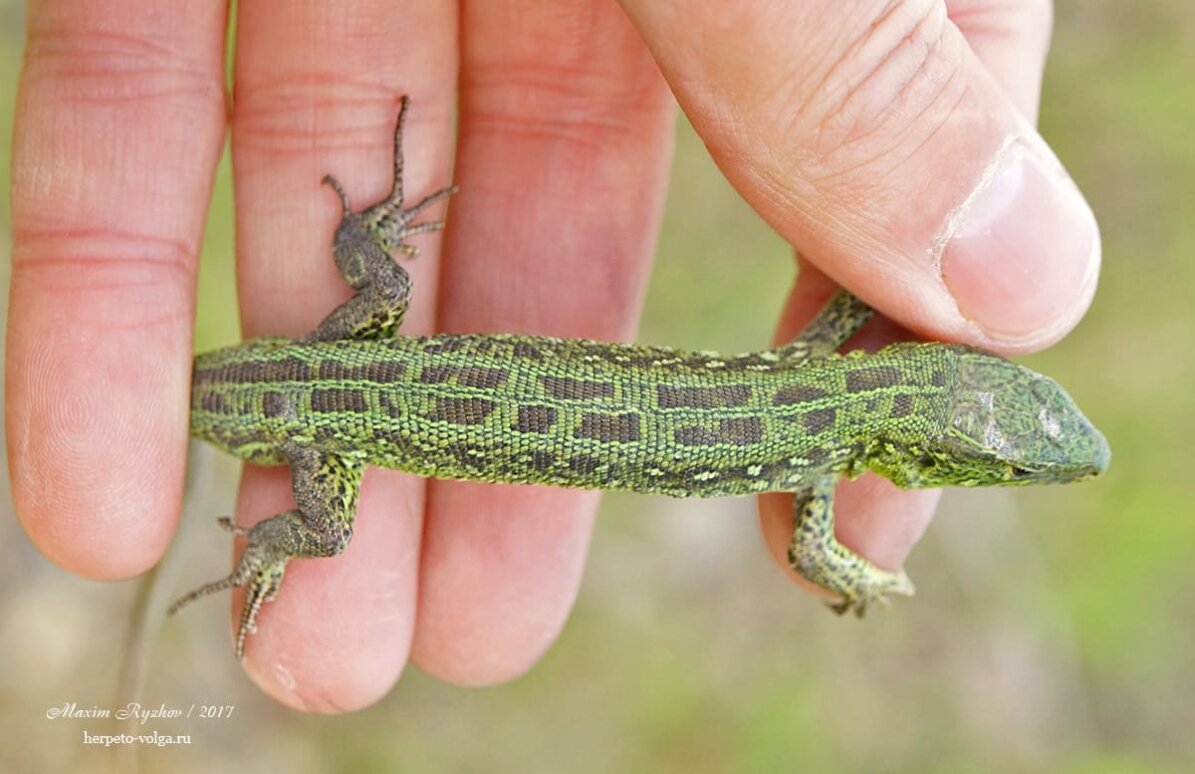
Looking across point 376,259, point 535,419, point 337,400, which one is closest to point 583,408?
point 535,419

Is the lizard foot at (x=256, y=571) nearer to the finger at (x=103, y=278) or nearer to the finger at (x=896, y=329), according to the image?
the finger at (x=103, y=278)

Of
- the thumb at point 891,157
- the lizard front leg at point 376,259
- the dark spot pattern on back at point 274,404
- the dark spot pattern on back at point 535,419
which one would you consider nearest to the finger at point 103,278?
the dark spot pattern on back at point 274,404

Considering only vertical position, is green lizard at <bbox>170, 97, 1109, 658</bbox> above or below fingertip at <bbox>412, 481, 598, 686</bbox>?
above

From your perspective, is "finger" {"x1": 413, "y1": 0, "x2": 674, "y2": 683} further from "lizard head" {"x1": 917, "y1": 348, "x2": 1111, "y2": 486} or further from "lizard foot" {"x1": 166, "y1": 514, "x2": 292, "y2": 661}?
"lizard head" {"x1": 917, "y1": 348, "x2": 1111, "y2": 486}

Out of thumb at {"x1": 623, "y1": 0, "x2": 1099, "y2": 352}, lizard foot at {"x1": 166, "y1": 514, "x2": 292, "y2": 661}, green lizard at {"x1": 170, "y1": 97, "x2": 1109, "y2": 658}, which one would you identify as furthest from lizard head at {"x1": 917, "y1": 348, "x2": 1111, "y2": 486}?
lizard foot at {"x1": 166, "y1": 514, "x2": 292, "y2": 661}

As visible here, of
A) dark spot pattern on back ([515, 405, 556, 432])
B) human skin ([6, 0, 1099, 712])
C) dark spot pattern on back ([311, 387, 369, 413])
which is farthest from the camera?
dark spot pattern on back ([311, 387, 369, 413])

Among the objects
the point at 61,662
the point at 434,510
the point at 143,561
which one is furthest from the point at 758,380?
the point at 61,662
